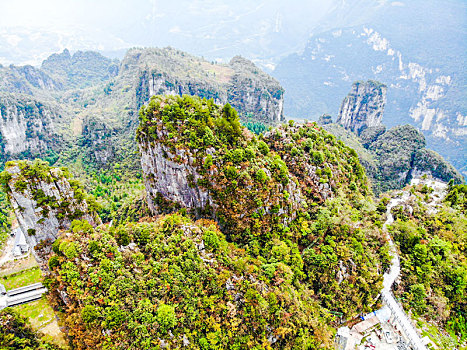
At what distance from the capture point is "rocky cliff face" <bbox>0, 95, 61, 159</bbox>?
306 feet

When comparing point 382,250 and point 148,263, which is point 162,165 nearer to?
point 148,263

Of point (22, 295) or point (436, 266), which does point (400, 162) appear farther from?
point (22, 295)

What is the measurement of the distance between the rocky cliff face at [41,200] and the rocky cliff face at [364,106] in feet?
508

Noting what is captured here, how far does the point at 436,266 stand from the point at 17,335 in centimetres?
4696

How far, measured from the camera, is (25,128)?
327 feet

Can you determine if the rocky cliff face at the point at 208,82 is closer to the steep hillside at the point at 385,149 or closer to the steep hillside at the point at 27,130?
the steep hillside at the point at 27,130

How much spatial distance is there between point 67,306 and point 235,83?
15312 cm

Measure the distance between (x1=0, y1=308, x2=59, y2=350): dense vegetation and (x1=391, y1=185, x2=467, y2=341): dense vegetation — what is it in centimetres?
3990

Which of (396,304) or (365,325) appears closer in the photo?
(365,325)

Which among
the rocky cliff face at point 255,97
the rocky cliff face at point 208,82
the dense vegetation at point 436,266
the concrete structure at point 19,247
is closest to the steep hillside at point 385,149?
the rocky cliff face at point 255,97

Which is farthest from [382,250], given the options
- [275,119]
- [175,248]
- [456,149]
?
[456,149]

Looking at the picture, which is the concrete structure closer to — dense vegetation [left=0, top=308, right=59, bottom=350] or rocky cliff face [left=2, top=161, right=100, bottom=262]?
rocky cliff face [left=2, top=161, right=100, bottom=262]

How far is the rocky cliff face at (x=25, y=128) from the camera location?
306 ft

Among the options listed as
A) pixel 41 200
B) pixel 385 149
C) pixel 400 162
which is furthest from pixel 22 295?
pixel 385 149
